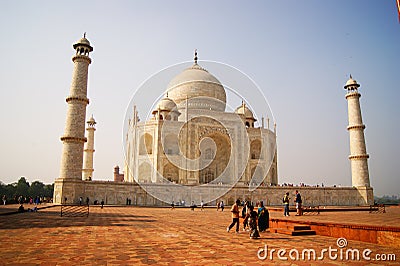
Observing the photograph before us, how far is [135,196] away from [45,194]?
2301cm

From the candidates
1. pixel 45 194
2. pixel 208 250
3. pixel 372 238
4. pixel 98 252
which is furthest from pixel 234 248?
pixel 45 194

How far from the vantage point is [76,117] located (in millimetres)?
21188

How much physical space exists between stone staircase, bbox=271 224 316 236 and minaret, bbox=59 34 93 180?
16.3 meters

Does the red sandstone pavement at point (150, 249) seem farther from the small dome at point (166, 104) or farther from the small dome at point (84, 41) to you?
the small dome at point (166, 104)

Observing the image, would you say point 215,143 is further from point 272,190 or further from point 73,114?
point 73,114

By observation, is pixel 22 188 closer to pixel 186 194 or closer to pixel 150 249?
pixel 186 194

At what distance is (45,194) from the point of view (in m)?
39.1

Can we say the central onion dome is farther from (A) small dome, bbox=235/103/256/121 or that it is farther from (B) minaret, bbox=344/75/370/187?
(B) minaret, bbox=344/75/370/187

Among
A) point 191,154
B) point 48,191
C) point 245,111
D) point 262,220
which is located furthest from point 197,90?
point 262,220

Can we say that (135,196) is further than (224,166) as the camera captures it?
No

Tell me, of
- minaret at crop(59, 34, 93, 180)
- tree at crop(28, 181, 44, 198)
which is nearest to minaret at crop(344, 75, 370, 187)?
minaret at crop(59, 34, 93, 180)

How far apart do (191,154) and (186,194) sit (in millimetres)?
4787

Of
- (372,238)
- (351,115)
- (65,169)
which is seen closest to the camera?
(372,238)

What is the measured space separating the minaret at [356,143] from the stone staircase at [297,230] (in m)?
21.3
